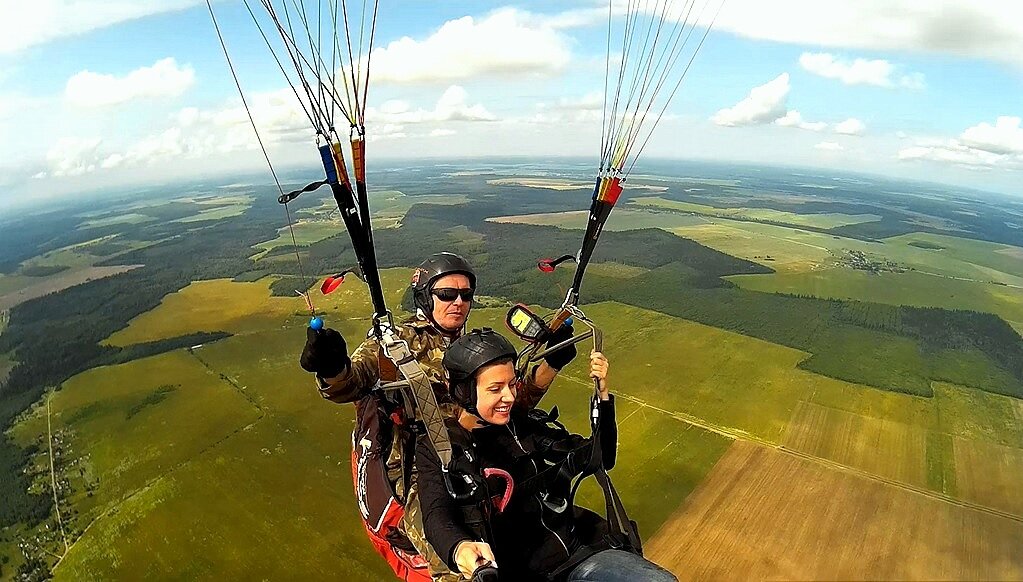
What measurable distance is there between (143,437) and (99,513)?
4152 millimetres

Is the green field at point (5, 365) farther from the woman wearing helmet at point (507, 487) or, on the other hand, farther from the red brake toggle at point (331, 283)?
the woman wearing helmet at point (507, 487)

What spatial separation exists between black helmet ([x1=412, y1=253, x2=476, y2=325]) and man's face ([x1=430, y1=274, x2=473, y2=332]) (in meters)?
0.02


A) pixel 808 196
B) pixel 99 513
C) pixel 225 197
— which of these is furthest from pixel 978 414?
pixel 225 197

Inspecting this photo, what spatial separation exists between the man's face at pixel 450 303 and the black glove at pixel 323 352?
0.72m

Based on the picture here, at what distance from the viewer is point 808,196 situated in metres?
103

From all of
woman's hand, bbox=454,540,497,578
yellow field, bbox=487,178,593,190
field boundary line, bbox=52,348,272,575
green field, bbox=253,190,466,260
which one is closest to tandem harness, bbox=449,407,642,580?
woman's hand, bbox=454,540,497,578

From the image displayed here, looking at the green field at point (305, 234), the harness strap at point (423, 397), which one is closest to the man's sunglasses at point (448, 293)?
the harness strap at point (423, 397)

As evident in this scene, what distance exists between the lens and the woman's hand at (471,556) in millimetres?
1836

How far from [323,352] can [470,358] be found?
1.90 feet

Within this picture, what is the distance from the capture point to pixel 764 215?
7244cm

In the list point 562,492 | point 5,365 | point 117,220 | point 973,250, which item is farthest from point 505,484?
point 117,220

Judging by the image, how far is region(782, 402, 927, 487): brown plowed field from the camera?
52.4 feet

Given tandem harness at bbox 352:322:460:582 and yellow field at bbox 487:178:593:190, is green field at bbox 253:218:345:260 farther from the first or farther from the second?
tandem harness at bbox 352:322:460:582

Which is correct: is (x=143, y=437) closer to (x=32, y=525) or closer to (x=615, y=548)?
(x=32, y=525)
